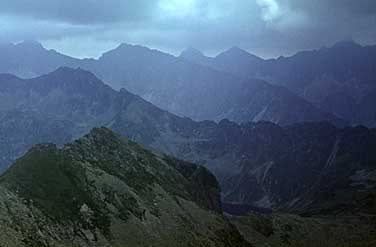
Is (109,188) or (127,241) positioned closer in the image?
(127,241)

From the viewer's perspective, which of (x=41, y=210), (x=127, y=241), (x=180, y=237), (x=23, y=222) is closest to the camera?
(x=23, y=222)

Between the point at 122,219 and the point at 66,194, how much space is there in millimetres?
19158

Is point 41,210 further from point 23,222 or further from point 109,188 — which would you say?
point 109,188

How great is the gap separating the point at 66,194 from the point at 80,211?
7537 mm

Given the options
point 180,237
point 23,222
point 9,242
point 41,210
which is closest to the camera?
point 9,242

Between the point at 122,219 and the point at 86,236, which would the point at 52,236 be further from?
the point at 122,219

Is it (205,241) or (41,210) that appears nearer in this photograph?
(41,210)

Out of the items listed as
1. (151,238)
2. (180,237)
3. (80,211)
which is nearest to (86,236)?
(80,211)

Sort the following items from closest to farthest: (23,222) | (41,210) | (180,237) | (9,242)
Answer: (9,242) → (23,222) → (41,210) → (180,237)

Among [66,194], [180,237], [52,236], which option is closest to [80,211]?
[66,194]

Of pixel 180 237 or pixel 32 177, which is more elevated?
pixel 32 177

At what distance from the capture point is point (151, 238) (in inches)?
7185

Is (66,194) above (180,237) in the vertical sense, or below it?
above

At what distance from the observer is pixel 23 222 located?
15112 cm
